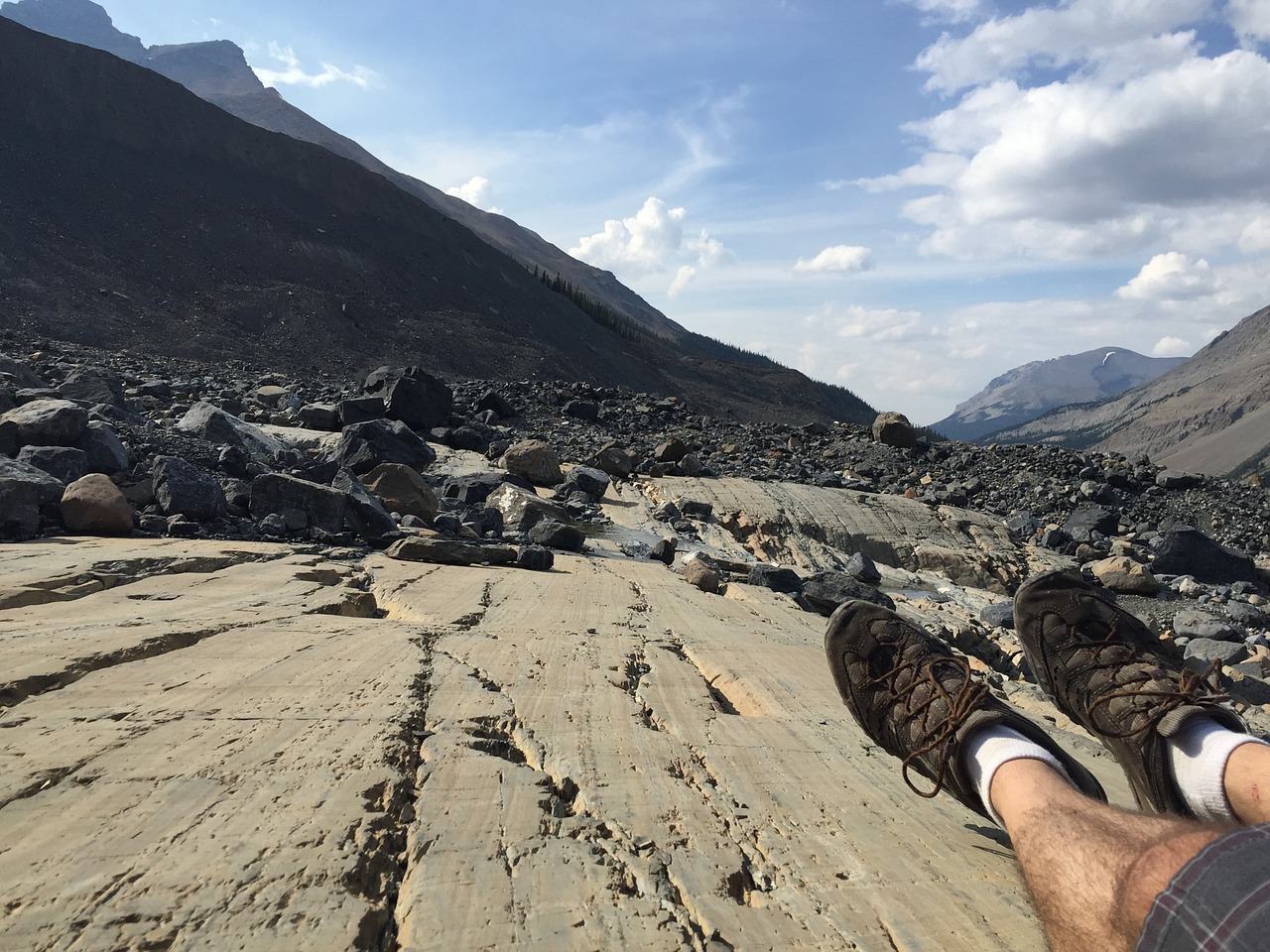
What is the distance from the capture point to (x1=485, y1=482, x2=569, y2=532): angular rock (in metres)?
6.45

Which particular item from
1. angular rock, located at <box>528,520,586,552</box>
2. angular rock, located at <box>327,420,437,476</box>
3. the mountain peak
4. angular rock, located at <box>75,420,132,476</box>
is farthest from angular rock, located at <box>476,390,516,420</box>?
the mountain peak

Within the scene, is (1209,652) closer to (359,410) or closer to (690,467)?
(690,467)

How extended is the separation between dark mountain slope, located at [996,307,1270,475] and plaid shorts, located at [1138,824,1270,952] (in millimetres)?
72182

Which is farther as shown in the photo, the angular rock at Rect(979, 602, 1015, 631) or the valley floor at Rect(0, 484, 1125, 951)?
the angular rock at Rect(979, 602, 1015, 631)

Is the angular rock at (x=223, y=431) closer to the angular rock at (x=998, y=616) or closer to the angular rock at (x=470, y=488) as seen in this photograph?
the angular rock at (x=470, y=488)

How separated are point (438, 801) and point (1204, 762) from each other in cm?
176

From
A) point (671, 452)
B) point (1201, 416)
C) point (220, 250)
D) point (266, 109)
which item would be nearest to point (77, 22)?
point (266, 109)

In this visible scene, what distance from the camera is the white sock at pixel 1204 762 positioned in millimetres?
1693

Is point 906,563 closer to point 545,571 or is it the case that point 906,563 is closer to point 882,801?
point 545,571

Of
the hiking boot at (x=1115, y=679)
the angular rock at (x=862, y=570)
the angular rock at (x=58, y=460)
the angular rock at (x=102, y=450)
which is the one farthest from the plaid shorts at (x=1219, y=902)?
the angular rock at (x=102, y=450)

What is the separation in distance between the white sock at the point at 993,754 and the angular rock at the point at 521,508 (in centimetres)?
480

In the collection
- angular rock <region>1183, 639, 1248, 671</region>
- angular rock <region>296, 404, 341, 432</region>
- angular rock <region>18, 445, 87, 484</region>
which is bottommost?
angular rock <region>296, 404, 341, 432</region>

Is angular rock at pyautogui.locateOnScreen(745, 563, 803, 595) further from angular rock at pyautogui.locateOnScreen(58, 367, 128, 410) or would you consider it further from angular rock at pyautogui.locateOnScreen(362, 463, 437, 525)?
angular rock at pyautogui.locateOnScreen(58, 367, 128, 410)

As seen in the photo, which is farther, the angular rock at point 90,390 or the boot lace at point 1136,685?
the angular rock at point 90,390
